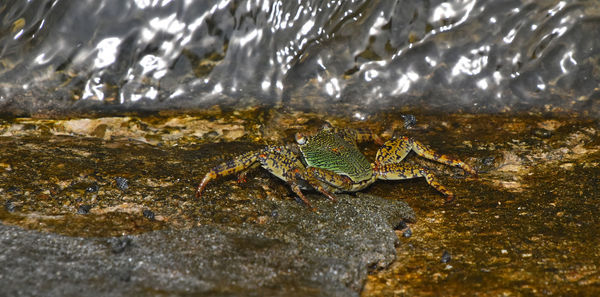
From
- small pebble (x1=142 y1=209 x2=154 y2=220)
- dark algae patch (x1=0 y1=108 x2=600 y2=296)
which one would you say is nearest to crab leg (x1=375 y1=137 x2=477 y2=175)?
dark algae patch (x1=0 y1=108 x2=600 y2=296)

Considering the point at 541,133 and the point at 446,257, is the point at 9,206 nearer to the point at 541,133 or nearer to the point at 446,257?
the point at 446,257

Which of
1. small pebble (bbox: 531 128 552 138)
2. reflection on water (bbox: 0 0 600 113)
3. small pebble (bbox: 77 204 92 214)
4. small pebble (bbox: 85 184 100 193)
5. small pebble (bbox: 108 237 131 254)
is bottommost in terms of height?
small pebble (bbox: 108 237 131 254)

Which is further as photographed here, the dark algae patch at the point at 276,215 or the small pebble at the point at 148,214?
the small pebble at the point at 148,214

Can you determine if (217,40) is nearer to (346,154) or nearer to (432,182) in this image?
(346,154)

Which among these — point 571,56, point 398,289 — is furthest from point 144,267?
point 571,56

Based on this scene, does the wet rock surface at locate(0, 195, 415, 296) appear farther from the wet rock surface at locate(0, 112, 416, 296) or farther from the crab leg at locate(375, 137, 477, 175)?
the crab leg at locate(375, 137, 477, 175)

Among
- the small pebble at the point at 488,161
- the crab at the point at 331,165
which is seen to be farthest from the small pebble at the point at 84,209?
the small pebble at the point at 488,161

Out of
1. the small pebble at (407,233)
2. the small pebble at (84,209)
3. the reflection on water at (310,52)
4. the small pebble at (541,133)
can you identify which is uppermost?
the reflection on water at (310,52)

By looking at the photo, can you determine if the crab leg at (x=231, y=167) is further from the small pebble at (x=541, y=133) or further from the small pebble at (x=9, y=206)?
the small pebble at (x=541, y=133)
